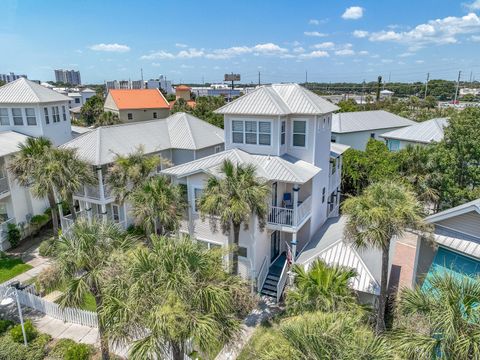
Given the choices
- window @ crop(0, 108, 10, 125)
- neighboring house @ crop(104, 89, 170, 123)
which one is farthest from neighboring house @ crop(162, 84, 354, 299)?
neighboring house @ crop(104, 89, 170, 123)

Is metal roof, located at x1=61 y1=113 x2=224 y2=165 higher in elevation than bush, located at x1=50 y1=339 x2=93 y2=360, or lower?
higher

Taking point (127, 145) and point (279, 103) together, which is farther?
point (127, 145)

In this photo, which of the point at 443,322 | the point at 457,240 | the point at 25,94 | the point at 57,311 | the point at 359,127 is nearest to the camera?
the point at 443,322

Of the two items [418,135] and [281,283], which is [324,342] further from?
[418,135]

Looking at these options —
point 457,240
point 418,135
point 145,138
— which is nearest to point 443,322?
point 457,240

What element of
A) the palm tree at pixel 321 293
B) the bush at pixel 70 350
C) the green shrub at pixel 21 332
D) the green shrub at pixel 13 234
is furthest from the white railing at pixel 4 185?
the palm tree at pixel 321 293

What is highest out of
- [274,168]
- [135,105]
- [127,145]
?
[135,105]

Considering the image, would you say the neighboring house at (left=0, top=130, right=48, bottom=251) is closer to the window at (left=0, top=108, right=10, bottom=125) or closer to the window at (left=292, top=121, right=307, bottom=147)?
the window at (left=0, top=108, right=10, bottom=125)

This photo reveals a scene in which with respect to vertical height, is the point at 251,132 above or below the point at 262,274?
above
